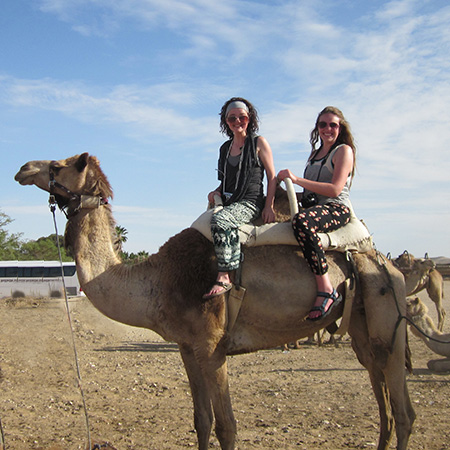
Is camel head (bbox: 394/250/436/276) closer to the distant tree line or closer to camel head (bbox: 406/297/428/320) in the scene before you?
camel head (bbox: 406/297/428/320)

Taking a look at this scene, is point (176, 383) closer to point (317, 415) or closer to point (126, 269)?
point (317, 415)

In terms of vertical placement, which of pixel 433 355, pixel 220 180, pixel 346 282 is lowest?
pixel 433 355

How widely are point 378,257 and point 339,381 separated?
4340 mm

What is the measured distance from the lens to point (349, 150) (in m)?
5.30

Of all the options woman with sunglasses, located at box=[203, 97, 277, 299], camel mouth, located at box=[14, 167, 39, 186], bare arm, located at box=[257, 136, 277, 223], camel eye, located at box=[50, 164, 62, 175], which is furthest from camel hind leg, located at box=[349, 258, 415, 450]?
camel mouth, located at box=[14, 167, 39, 186]

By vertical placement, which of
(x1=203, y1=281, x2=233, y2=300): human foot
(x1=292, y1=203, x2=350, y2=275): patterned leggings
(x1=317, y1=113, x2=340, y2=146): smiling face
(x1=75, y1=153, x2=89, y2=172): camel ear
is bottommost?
Result: (x1=203, y1=281, x2=233, y2=300): human foot

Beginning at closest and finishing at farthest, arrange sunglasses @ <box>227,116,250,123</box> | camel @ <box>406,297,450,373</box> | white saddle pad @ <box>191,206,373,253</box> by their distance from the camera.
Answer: white saddle pad @ <box>191,206,373,253</box> → sunglasses @ <box>227,116,250,123</box> → camel @ <box>406,297,450,373</box>

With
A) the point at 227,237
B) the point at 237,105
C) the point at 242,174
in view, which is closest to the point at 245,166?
the point at 242,174

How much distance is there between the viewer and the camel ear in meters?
5.13

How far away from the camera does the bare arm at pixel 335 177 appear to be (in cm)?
507

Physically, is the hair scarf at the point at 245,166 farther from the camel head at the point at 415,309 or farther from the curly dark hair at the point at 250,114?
the camel head at the point at 415,309

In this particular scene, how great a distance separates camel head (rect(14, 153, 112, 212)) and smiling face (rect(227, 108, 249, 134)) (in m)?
1.40

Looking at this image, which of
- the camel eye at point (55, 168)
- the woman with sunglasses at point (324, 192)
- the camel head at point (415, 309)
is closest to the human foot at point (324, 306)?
the woman with sunglasses at point (324, 192)

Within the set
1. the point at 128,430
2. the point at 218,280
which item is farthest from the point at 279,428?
the point at 218,280
